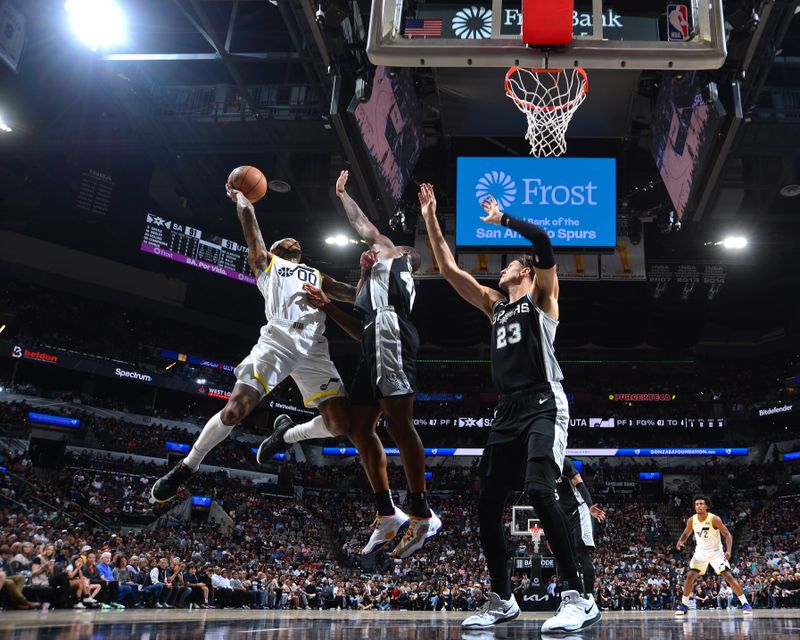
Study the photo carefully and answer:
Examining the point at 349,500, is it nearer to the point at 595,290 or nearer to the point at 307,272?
the point at 595,290

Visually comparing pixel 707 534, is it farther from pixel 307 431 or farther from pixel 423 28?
pixel 423 28

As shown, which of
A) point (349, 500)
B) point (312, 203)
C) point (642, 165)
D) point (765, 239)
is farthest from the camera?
point (349, 500)

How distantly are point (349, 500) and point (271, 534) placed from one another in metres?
5.93

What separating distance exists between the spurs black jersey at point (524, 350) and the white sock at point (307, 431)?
1.59 meters

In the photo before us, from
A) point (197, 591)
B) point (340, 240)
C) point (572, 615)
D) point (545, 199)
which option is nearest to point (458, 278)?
point (572, 615)

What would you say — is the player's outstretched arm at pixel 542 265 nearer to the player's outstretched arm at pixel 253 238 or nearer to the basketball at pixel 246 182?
the player's outstretched arm at pixel 253 238

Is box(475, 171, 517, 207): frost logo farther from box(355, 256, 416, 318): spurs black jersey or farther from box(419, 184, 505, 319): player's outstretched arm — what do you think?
box(419, 184, 505, 319): player's outstretched arm

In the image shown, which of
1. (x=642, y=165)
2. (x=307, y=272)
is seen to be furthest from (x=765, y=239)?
(x=307, y=272)

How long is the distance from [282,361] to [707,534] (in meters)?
7.58

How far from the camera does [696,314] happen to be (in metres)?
24.3

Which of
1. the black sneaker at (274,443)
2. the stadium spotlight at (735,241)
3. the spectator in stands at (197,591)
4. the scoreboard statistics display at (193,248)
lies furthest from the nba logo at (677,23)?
the scoreboard statistics display at (193,248)

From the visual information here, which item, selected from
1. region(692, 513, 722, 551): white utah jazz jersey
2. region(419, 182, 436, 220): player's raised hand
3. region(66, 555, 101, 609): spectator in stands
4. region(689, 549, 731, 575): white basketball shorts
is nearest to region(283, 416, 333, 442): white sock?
region(419, 182, 436, 220): player's raised hand

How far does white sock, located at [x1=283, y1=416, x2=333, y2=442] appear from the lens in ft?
17.1

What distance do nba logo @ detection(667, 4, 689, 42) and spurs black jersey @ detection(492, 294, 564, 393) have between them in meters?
2.61
